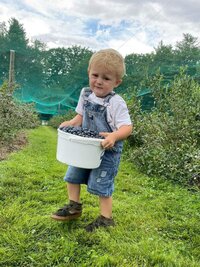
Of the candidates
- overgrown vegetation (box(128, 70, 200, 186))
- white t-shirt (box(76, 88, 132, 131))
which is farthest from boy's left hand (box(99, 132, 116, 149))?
overgrown vegetation (box(128, 70, 200, 186))

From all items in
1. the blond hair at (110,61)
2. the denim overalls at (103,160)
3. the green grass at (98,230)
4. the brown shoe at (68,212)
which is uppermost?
the blond hair at (110,61)

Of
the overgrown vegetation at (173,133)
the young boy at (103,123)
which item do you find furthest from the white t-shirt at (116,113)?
the overgrown vegetation at (173,133)

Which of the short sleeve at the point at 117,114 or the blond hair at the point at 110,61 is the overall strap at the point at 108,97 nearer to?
the short sleeve at the point at 117,114

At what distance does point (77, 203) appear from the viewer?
2432mm

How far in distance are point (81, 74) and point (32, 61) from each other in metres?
2.38

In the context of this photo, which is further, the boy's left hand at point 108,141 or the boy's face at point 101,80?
the boy's face at point 101,80

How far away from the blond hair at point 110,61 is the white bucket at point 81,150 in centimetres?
50

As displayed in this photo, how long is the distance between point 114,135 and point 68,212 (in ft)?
2.26

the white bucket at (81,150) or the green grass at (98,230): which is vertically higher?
the white bucket at (81,150)

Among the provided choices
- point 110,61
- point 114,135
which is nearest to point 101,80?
point 110,61

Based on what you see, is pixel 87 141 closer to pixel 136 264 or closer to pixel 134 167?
pixel 136 264

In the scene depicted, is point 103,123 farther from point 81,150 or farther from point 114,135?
point 81,150

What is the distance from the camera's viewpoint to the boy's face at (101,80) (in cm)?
219

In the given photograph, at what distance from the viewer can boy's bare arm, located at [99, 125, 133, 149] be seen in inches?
80.3
